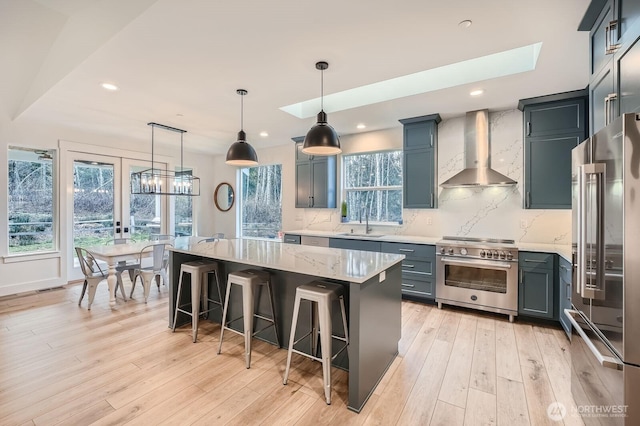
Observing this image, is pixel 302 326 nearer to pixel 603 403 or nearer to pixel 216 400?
pixel 216 400

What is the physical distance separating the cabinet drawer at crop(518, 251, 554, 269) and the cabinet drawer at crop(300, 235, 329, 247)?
2.55 meters

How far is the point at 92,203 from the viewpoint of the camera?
5.11m

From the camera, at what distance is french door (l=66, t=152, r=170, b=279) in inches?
195

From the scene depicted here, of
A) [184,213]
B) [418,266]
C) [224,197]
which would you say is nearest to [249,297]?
[418,266]

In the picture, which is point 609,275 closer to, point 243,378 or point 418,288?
point 243,378

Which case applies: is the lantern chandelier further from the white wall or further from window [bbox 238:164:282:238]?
the white wall

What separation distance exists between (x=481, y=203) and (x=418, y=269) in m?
1.26

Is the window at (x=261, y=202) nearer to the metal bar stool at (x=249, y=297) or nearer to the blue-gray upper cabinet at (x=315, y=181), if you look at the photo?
the blue-gray upper cabinet at (x=315, y=181)

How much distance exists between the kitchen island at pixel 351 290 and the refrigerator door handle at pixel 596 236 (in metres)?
1.13

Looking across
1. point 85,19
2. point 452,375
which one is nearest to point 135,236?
point 85,19

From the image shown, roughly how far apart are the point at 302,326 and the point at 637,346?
213cm

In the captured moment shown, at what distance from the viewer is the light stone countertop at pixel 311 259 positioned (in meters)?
2.05

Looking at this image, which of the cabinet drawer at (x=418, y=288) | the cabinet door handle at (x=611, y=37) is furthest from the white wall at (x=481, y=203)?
the cabinet door handle at (x=611, y=37)

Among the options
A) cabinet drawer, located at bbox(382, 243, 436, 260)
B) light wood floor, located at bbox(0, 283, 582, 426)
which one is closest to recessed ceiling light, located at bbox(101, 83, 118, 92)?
light wood floor, located at bbox(0, 283, 582, 426)
